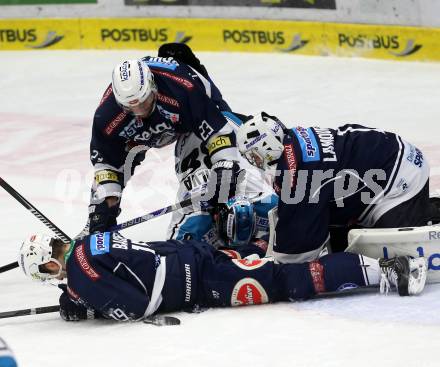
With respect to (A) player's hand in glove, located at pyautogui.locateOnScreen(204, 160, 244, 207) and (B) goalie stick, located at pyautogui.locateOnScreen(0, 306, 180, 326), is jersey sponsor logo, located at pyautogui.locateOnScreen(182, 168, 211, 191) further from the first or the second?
(B) goalie stick, located at pyautogui.locateOnScreen(0, 306, 180, 326)

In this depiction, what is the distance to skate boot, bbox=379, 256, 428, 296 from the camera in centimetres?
464

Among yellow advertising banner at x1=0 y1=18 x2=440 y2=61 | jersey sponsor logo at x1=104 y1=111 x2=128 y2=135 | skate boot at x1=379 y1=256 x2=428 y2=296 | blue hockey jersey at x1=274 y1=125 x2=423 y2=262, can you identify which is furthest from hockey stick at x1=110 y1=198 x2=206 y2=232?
yellow advertising banner at x1=0 y1=18 x2=440 y2=61

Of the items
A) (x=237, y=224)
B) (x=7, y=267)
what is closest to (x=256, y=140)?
(x=237, y=224)

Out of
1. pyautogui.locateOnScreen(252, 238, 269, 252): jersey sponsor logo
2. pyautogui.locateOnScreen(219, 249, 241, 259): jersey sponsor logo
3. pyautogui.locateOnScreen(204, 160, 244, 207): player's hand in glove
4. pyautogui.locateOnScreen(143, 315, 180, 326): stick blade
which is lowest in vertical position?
pyautogui.locateOnScreen(143, 315, 180, 326): stick blade

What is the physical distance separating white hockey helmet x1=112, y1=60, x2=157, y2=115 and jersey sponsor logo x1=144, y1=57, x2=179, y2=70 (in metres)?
0.32

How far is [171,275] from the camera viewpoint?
470 cm

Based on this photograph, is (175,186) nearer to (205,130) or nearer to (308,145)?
(205,130)

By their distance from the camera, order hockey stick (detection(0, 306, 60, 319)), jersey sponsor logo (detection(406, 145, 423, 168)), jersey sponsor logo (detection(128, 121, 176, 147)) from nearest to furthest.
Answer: hockey stick (detection(0, 306, 60, 319)) → jersey sponsor logo (detection(406, 145, 423, 168)) → jersey sponsor logo (detection(128, 121, 176, 147))

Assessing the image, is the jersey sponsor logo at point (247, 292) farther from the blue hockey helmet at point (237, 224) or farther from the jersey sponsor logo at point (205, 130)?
the jersey sponsor logo at point (205, 130)

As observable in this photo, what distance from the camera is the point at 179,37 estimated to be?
10.5 meters

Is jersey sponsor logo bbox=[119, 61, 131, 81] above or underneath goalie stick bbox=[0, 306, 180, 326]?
above

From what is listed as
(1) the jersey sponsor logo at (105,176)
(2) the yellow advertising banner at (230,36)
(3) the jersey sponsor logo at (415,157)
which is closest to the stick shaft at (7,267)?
(1) the jersey sponsor logo at (105,176)

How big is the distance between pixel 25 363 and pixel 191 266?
0.89 metres

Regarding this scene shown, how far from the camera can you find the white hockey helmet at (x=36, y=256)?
4719mm
